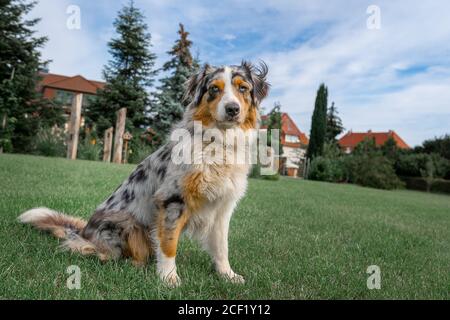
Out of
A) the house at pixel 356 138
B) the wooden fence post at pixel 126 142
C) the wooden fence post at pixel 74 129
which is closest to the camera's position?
the wooden fence post at pixel 74 129

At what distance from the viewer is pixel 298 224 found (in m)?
6.49

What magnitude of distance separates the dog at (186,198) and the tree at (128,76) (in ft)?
76.6

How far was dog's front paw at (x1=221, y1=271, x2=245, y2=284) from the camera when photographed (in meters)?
3.14

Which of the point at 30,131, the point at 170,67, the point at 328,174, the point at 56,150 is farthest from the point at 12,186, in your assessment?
the point at 328,174

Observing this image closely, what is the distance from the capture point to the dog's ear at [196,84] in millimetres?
3609

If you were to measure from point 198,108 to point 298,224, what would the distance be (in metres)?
3.78

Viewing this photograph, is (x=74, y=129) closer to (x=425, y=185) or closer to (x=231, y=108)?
(x=231, y=108)

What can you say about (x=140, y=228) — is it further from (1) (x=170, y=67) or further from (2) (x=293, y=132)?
(2) (x=293, y=132)

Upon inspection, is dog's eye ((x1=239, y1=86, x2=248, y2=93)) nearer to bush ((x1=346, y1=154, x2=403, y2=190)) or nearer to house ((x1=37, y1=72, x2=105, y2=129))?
bush ((x1=346, y1=154, x2=403, y2=190))

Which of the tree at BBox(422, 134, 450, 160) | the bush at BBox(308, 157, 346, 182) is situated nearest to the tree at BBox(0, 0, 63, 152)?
the bush at BBox(308, 157, 346, 182)

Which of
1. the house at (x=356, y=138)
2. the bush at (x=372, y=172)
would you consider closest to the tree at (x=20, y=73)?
the bush at (x=372, y=172)

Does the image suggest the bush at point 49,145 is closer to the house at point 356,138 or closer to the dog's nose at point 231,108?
the dog's nose at point 231,108

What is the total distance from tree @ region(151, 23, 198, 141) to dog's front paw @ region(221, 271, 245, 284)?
69.7ft

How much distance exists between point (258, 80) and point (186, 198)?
159 cm
